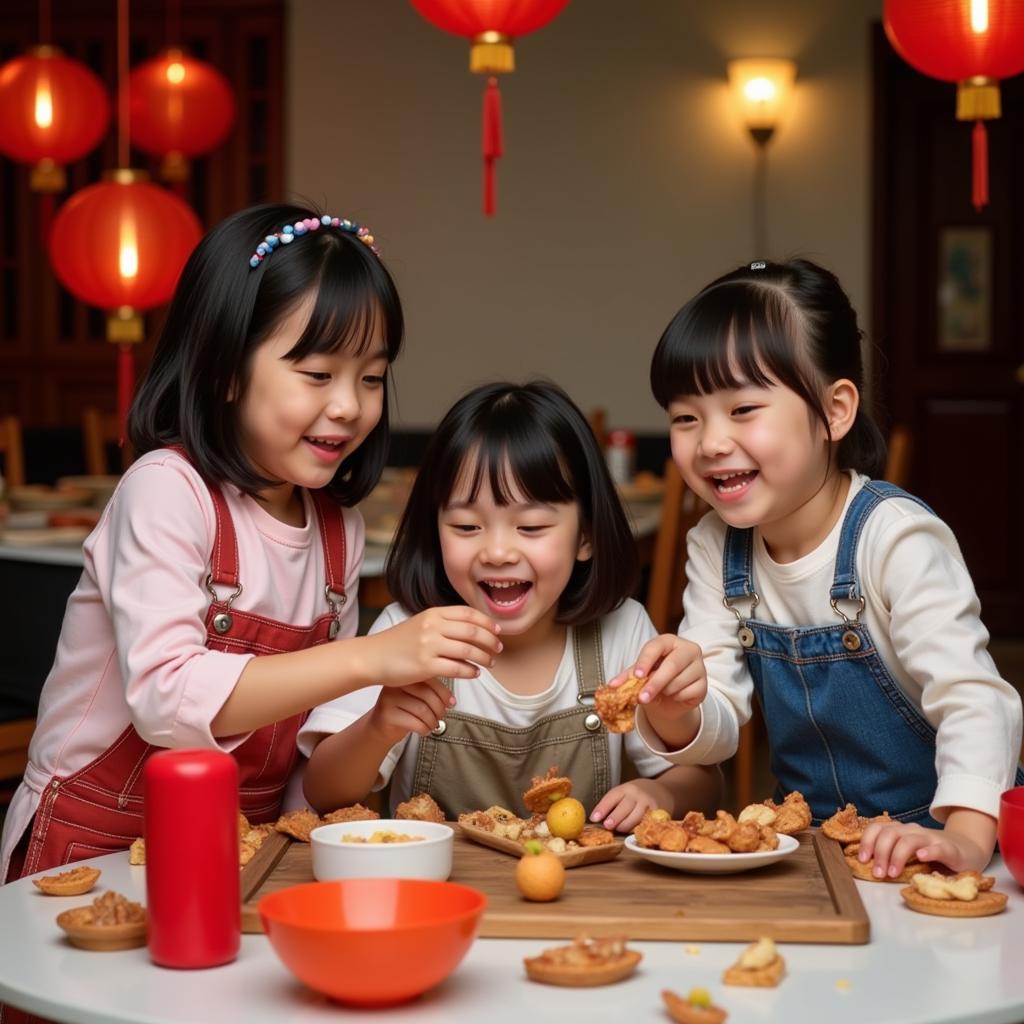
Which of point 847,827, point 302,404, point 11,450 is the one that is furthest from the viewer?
point 11,450

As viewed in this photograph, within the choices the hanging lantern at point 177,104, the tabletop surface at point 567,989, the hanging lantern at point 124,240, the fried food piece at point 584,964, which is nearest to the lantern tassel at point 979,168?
the hanging lantern at point 124,240

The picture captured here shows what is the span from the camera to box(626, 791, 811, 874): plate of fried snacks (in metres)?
1.19

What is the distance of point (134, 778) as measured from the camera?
1620 mm

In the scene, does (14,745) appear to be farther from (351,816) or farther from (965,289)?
(965,289)

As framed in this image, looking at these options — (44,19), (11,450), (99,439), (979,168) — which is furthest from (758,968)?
(44,19)

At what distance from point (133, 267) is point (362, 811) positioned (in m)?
2.69

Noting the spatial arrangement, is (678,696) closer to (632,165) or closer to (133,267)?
(133,267)

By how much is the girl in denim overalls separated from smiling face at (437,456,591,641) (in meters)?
0.17

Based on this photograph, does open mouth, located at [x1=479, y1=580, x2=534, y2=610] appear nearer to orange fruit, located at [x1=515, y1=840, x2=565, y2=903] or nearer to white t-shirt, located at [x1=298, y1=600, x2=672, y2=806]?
white t-shirt, located at [x1=298, y1=600, x2=672, y2=806]

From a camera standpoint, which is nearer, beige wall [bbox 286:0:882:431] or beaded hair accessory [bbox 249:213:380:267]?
beaded hair accessory [bbox 249:213:380:267]

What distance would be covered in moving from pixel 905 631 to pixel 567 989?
2.22ft

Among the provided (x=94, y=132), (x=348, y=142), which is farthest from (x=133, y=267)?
(x=348, y=142)

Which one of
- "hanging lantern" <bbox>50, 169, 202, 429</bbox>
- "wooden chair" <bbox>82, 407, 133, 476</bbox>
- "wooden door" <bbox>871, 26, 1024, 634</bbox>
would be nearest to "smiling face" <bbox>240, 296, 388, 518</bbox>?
"hanging lantern" <bbox>50, 169, 202, 429</bbox>

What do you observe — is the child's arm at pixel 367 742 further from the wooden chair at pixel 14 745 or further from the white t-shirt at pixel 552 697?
the wooden chair at pixel 14 745
